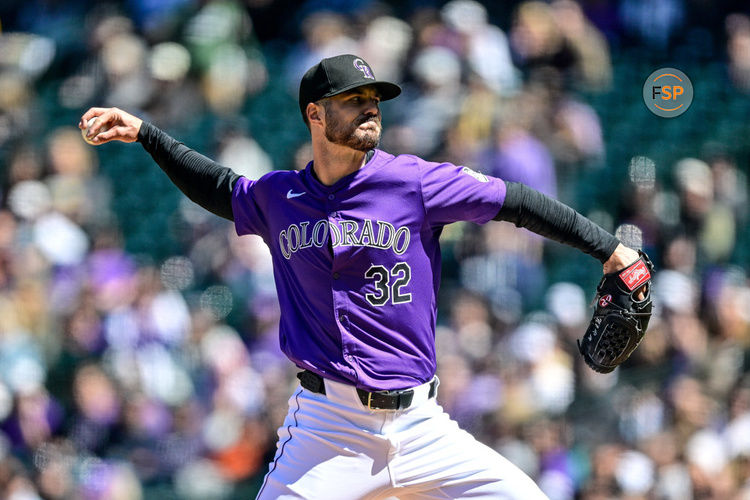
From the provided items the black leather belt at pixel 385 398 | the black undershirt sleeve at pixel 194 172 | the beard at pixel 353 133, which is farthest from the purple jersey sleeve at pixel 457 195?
the black undershirt sleeve at pixel 194 172

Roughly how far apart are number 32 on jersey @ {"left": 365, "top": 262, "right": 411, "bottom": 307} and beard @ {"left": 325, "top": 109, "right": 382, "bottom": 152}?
1.36 ft

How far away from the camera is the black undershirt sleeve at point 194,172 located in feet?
12.6

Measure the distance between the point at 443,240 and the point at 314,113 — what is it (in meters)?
4.00

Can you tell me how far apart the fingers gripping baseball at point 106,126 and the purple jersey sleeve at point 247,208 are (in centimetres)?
45

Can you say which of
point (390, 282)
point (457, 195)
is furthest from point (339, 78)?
point (390, 282)

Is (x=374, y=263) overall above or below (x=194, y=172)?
below

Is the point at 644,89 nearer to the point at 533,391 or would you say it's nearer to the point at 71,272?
the point at 533,391

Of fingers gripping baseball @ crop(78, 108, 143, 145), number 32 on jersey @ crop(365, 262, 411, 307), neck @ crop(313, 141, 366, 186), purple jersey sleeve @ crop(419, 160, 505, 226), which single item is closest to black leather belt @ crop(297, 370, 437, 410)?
number 32 on jersey @ crop(365, 262, 411, 307)

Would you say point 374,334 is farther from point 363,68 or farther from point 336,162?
point 363,68

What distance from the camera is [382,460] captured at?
3.49 m

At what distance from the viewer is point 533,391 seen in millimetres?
6996

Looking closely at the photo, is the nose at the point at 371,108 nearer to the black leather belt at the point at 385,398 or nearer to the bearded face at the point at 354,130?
the bearded face at the point at 354,130

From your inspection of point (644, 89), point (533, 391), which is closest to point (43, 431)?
point (533, 391)

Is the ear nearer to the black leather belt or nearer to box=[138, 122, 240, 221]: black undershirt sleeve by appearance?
box=[138, 122, 240, 221]: black undershirt sleeve
